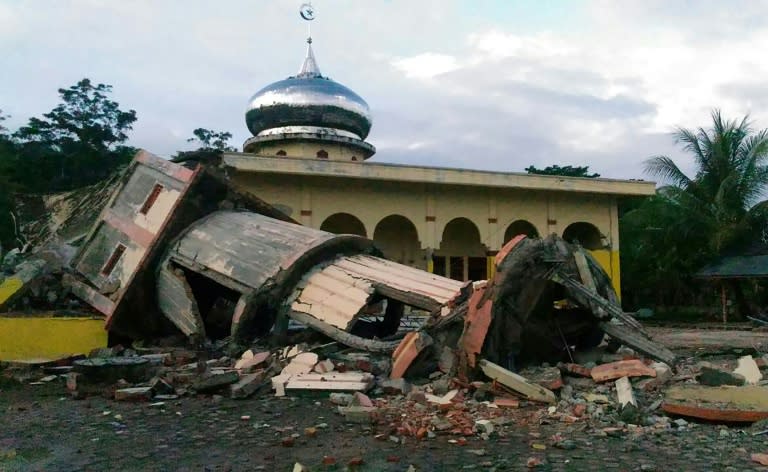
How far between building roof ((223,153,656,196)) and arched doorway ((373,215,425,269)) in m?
2.34

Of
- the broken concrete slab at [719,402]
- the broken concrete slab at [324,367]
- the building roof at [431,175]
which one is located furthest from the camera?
the building roof at [431,175]

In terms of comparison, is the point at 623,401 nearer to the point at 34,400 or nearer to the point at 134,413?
the point at 134,413

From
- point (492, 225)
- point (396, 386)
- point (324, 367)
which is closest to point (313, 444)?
point (396, 386)

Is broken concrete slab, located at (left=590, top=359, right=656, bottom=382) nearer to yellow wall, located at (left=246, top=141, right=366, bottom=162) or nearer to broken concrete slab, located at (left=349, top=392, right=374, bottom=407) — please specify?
broken concrete slab, located at (left=349, top=392, right=374, bottom=407)

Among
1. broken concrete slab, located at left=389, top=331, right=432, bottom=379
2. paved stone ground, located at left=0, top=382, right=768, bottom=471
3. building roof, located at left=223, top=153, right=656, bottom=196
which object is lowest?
paved stone ground, located at left=0, top=382, right=768, bottom=471

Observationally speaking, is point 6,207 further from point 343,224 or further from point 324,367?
point 324,367

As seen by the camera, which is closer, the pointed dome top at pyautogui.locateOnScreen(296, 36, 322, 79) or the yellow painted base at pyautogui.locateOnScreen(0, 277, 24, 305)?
the yellow painted base at pyautogui.locateOnScreen(0, 277, 24, 305)

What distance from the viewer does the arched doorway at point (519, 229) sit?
21706 mm

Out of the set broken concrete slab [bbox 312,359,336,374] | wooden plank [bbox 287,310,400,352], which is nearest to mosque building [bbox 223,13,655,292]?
wooden plank [bbox 287,310,400,352]

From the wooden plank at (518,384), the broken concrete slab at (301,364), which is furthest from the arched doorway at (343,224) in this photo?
the wooden plank at (518,384)

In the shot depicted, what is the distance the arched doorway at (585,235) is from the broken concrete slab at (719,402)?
16670mm

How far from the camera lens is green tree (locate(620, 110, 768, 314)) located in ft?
67.0

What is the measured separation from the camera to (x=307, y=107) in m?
21.5

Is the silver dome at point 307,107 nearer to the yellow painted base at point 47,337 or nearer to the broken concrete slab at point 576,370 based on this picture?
the yellow painted base at point 47,337
